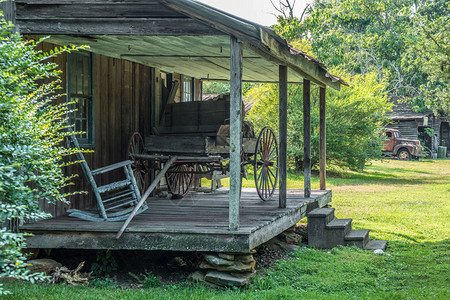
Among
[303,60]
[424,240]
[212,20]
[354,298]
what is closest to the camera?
[354,298]

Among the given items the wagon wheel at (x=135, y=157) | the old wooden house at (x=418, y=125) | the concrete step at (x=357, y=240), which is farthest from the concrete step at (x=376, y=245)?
the old wooden house at (x=418, y=125)

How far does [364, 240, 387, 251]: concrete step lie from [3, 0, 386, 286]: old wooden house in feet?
0.50

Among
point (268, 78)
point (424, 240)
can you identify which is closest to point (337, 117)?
point (268, 78)

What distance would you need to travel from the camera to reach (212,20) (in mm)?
6605

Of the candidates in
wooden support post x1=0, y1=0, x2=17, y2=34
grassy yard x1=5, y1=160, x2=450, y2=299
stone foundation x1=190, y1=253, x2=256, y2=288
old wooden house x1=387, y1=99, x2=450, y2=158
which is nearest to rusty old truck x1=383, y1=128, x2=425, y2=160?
old wooden house x1=387, y1=99, x2=450, y2=158

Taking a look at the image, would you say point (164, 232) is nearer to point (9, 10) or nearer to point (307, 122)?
point (9, 10)

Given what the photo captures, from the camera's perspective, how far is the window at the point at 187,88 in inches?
497

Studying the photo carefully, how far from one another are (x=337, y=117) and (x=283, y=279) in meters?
15.7

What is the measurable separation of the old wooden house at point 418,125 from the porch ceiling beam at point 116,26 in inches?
1284

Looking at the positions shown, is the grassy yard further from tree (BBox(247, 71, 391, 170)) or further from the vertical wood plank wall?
tree (BBox(247, 71, 391, 170))

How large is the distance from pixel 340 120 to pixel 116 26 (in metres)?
15.8

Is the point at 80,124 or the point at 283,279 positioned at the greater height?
the point at 80,124

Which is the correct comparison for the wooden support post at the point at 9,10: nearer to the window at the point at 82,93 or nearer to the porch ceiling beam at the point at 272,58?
the window at the point at 82,93

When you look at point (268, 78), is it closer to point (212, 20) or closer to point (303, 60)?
point (303, 60)
